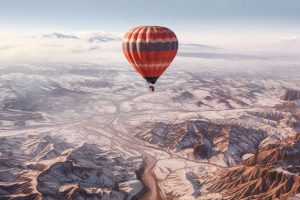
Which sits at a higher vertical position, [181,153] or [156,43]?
[156,43]

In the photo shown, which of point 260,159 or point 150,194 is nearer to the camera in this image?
point 150,194

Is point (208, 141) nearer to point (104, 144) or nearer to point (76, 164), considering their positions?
point (104, 144)

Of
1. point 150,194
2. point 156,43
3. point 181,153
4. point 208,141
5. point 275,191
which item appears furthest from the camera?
point 208,141

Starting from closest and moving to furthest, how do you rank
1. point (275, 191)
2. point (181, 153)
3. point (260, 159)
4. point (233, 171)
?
1. point (275, 191)
2. point (233, 171)
3. point (260, 159)
4. point (181, 153)

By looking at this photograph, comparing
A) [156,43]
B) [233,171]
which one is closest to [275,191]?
[233,171]

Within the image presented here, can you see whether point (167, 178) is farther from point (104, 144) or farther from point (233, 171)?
point (104, 144)
